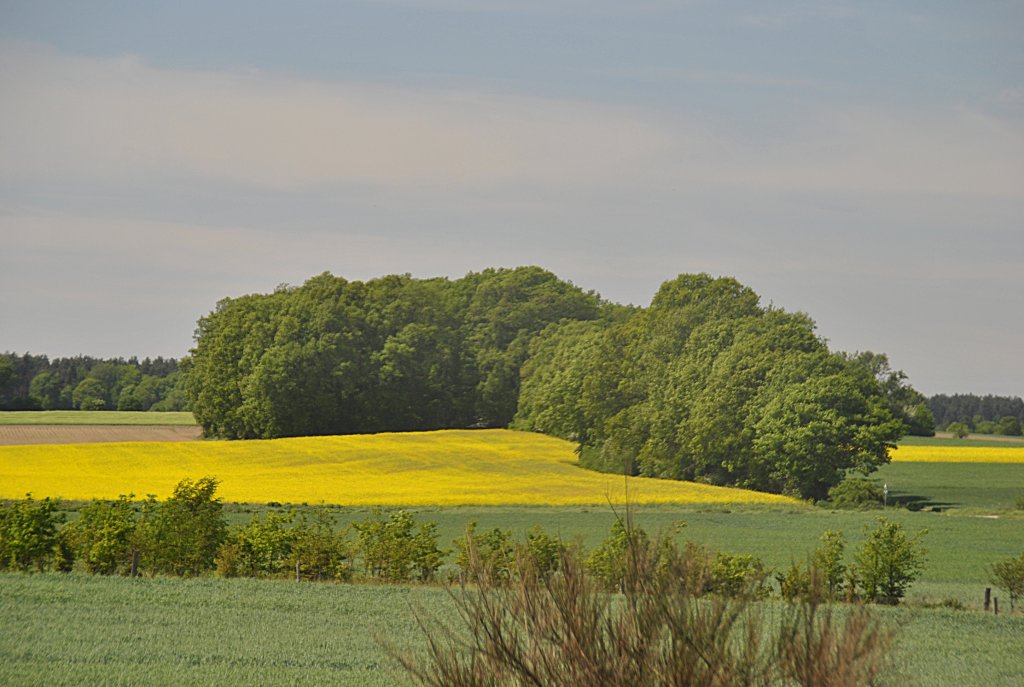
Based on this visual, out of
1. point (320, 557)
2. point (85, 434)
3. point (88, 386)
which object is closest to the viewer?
point (320, 557)

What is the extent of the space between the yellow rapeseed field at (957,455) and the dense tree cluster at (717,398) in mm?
20041

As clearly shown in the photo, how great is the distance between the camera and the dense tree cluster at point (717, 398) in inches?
2309

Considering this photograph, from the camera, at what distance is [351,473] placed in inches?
2424

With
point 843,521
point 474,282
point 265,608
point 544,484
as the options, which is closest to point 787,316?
point 544,484

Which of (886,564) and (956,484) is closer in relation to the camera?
(886,564)

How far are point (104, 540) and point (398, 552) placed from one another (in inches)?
252

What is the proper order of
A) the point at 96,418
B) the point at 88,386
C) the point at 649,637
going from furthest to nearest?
the point at 88,386 → the point at 96,418 → the point at 649,637

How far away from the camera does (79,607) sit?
21984 mm

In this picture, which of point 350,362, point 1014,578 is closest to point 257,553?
point 1014,578

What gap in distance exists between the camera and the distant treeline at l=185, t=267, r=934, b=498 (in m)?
60.2

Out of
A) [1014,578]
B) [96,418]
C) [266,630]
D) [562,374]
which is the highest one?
[562,374]

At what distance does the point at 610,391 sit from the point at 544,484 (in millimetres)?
17471

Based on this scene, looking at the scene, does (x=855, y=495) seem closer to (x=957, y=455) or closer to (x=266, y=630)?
(x=957, y=455)

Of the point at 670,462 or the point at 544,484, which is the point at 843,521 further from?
the point at 670,462
